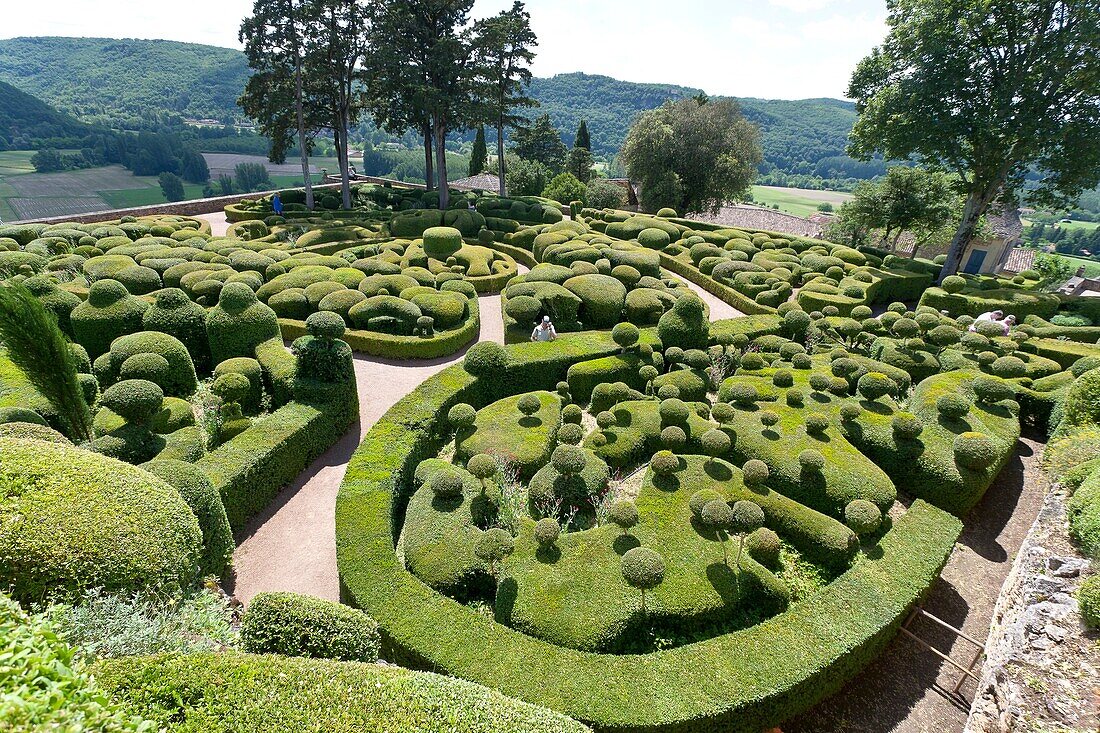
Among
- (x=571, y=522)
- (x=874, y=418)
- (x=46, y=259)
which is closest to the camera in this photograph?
(x=571, y=522)

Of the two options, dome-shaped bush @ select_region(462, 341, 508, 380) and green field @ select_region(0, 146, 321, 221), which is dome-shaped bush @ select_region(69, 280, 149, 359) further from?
green field @ select_region(0, 146, 321, 221)

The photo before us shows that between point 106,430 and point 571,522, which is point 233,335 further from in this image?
point 571,522

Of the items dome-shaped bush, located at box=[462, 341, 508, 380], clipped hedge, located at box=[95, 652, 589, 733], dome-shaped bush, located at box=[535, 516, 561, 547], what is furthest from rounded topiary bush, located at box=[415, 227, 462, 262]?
clipped hedge, located at box=[95, 652, 589, 733]

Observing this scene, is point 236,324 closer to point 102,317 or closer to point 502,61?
point 102,317

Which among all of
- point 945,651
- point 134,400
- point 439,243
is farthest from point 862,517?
point 439,243

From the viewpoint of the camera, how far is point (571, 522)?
11.7 metres

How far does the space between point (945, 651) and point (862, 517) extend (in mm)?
2836

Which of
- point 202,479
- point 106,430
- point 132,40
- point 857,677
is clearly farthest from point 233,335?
point 132,40

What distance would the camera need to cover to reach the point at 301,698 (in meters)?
5.45

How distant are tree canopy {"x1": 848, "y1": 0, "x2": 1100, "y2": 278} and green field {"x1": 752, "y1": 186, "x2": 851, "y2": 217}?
117008 millimetres

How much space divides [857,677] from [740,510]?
144 inches

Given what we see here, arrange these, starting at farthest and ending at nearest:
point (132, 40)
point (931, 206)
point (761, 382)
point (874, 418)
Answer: point (132, 40) → point (931, 206) → point (761, 382) → point (874, 418)

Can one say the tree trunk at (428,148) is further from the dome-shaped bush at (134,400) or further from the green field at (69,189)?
the dome-shaped bush at (134,400)

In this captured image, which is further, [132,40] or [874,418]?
[132,40]
